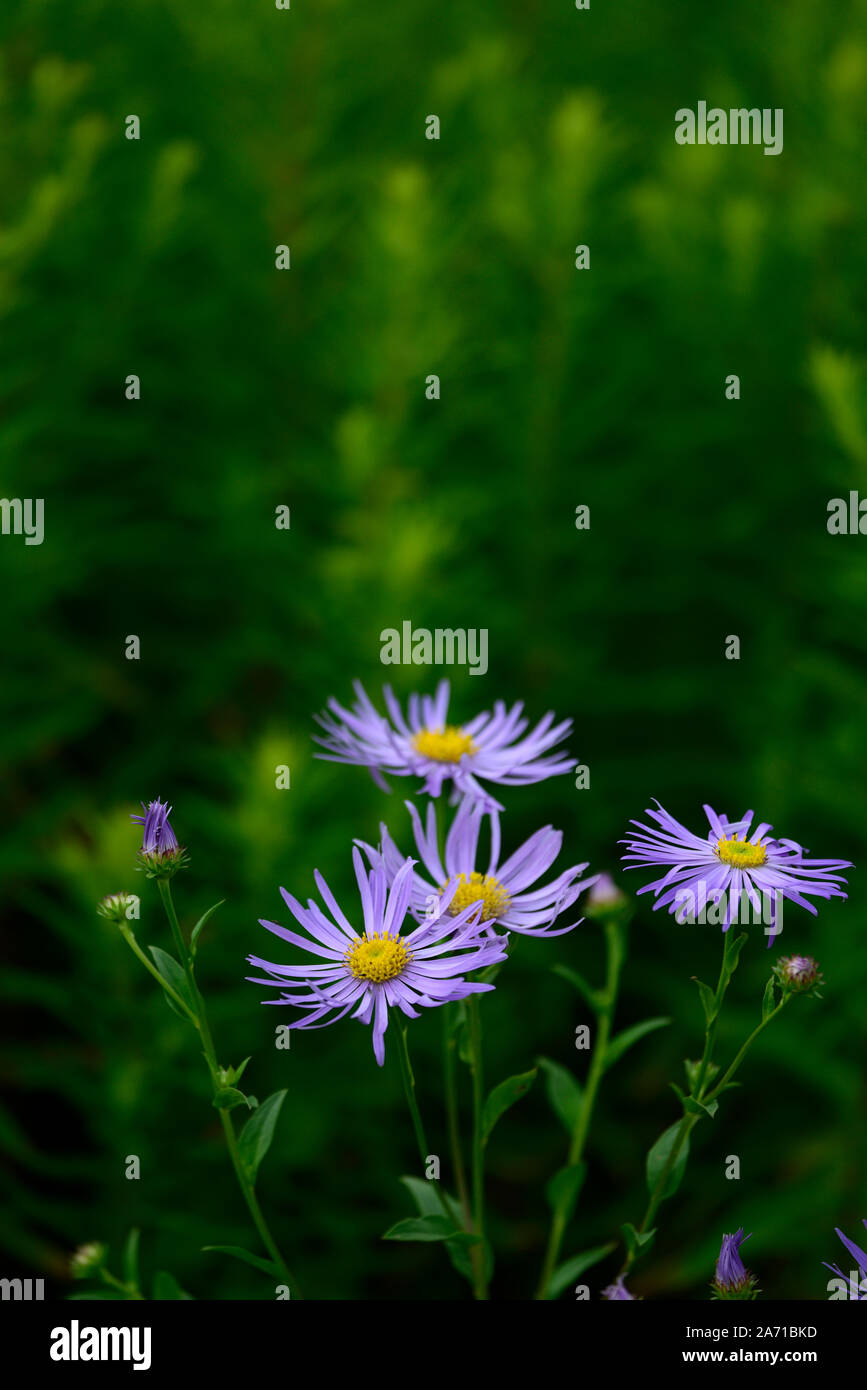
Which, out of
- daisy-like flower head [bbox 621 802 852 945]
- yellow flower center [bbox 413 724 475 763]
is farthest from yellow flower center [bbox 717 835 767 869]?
yellow flower center [bbox 413 724 475 763]

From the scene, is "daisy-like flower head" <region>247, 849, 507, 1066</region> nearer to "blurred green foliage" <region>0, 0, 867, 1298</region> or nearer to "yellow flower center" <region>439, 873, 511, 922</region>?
"yellow flower center" <region>439, 873, 511, 922</region>

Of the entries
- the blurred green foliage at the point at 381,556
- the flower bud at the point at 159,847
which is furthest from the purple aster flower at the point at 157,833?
the blurred green foliage at the point at 381,556

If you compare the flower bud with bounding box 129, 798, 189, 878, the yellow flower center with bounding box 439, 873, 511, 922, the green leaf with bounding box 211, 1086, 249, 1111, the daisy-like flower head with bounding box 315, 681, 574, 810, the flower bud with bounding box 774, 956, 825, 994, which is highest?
the daisy-like flower head with bounding box 315, 681, 574, 810

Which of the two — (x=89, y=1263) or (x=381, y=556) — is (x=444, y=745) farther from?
(x=381, y=556)

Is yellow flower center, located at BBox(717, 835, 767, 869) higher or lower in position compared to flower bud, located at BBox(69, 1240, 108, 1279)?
higher

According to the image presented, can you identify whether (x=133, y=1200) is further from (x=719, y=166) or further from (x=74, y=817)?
(x=719, y=166)

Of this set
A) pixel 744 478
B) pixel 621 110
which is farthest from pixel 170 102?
pixel 744 478

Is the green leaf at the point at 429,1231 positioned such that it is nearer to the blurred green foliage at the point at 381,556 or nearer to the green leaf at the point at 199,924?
the green leaf at the point at 199,924
